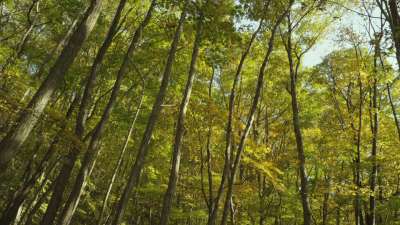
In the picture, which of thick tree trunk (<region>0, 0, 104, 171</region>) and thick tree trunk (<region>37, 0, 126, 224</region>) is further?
thick tree trunk (<region>37, 0, 126, 224</region>)

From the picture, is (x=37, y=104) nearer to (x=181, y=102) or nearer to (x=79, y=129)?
(x=79, y=129)

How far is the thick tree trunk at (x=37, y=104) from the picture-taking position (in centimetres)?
403

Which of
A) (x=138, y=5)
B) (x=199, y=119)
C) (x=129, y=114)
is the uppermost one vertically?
(x=138, y=5)

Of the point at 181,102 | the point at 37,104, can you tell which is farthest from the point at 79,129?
the point at 181,102

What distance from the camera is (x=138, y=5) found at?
1045cm

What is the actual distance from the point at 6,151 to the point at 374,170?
11947 millimetres

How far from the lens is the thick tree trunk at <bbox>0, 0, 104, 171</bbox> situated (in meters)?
4.03

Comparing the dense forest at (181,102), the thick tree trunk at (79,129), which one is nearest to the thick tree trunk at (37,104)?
the dense forest at (181,102)

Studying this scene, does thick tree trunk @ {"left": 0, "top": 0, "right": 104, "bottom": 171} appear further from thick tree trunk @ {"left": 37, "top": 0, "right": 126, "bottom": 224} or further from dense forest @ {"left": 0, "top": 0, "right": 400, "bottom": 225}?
thick tree trunk @ {"left": 37, "top": 0, "right": 126, "bottom": 224}

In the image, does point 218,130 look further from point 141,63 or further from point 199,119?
point 141,63

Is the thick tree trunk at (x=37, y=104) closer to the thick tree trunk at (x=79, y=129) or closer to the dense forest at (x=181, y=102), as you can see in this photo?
the dense forest at (x=181, y=102)

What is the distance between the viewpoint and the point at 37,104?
423 cm

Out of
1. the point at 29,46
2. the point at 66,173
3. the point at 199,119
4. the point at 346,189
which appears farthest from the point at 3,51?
the point at 346,189

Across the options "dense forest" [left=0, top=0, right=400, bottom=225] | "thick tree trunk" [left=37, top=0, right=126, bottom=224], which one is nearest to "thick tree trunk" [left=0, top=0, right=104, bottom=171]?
"dense forest" [left=0, top=0, right=400, bottom=225]
